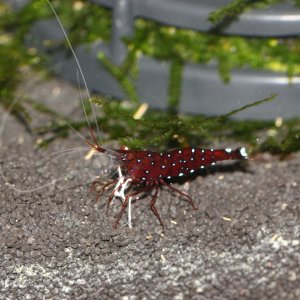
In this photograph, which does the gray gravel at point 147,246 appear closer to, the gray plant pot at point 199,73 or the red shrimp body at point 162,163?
the red shrimp body at point 162,163

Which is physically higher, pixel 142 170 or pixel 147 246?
pixel 142 170

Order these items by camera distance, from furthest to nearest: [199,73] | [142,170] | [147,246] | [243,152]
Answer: [199,73] → [243,152] → [142,170] → [147,246]

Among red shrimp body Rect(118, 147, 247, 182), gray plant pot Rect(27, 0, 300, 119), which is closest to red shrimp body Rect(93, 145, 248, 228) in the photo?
red shrimp body Rect(118, 147, 247, 182)

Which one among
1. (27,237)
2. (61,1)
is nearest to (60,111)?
(61,1)

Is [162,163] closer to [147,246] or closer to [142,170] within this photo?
[142,170]

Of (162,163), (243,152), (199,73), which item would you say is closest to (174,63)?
(199,73)

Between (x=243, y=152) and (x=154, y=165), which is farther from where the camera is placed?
(x=243, y=152)

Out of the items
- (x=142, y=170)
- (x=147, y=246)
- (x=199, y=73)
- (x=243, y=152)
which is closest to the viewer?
(x=147, y=246)

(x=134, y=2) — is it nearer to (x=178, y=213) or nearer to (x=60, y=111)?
(x=60, y=111)
